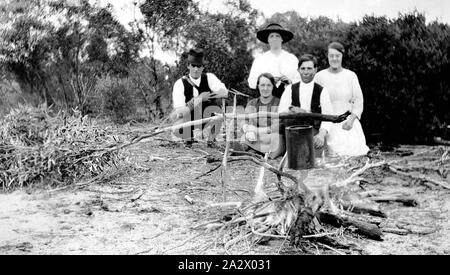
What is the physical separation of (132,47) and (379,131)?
615 cm

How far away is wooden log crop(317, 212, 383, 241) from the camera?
12.5ft

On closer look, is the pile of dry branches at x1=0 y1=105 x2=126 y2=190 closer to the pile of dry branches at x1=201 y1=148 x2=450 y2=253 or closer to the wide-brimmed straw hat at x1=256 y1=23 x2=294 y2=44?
the pile of dry branches at x1=201 y1=148 x2=450 y2=253

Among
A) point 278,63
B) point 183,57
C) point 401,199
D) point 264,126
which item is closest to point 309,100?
point 264,126

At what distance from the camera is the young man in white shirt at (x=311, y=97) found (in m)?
6.10

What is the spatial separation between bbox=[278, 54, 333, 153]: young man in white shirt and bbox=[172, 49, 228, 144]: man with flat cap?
5.29 ft

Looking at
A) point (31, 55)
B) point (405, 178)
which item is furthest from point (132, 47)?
point (405, 178)

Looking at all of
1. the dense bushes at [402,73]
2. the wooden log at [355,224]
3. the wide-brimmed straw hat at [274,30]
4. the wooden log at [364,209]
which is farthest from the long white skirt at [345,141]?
the wooden log at [355,224]

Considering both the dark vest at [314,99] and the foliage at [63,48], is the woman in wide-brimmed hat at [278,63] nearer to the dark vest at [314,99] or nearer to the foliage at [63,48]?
the dark vest at [314,99]

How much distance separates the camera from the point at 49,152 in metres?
5.64

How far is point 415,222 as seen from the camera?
423cm

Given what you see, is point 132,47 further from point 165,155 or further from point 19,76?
point 165,155

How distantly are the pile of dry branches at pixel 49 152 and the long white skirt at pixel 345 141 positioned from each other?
8.76ft

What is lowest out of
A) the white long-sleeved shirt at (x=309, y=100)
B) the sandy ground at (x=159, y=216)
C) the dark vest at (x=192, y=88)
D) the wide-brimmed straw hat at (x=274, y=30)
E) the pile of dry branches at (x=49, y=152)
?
the sandy ground at (x=159, y=216)

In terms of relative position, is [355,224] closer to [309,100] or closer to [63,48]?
[309,100]
